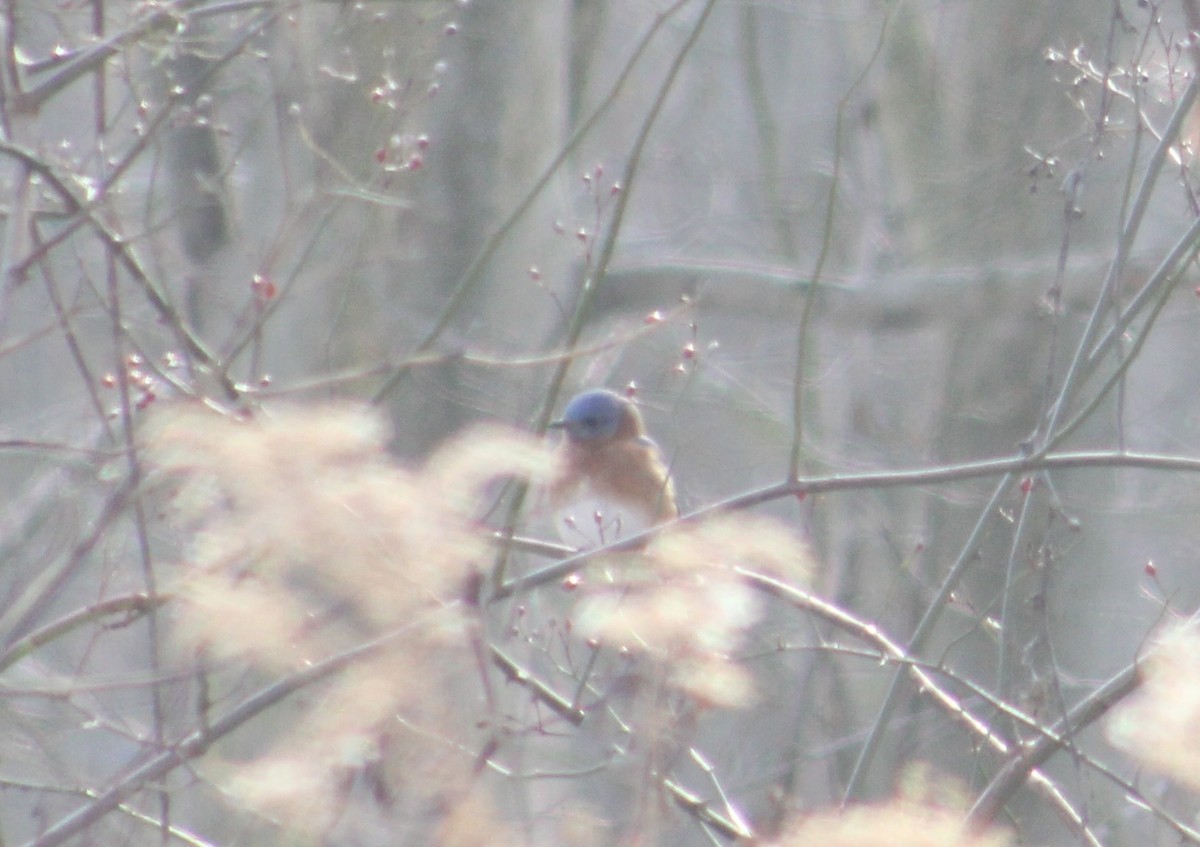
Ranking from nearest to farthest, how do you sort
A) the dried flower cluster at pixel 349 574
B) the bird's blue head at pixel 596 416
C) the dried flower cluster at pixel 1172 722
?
the dried flower cluster at pixel 349 574 < the dried flower cluster at pixel 1172 722 < the bird's blue head at pixel 596 416

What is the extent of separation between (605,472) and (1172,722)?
123 inches

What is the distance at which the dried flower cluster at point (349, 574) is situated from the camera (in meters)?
1.42

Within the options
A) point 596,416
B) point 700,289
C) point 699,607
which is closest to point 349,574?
point 699,607

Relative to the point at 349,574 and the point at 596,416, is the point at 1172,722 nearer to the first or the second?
the point at 349,574

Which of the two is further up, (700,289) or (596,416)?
(700,289)

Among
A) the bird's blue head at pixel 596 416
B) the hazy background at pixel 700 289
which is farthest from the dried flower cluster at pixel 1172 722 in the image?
the bird's blue head at pixel 596 416

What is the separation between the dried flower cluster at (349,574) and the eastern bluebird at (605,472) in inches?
105

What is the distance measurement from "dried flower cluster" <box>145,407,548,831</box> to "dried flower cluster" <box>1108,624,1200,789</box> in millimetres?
660

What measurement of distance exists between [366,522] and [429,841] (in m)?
0.30

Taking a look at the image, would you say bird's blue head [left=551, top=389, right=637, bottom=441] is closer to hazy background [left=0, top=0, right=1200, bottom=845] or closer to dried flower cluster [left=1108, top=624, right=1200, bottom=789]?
hazy background [left=0, top=0, right=1200, bottom=845]

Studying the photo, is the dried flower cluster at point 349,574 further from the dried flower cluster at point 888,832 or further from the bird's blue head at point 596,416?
the bird's blue head at point 596,416

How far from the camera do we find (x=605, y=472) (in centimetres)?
464

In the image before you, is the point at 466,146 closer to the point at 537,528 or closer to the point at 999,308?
the point at 537,528

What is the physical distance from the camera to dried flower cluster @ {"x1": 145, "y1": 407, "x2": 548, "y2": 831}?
1417 millimetres
